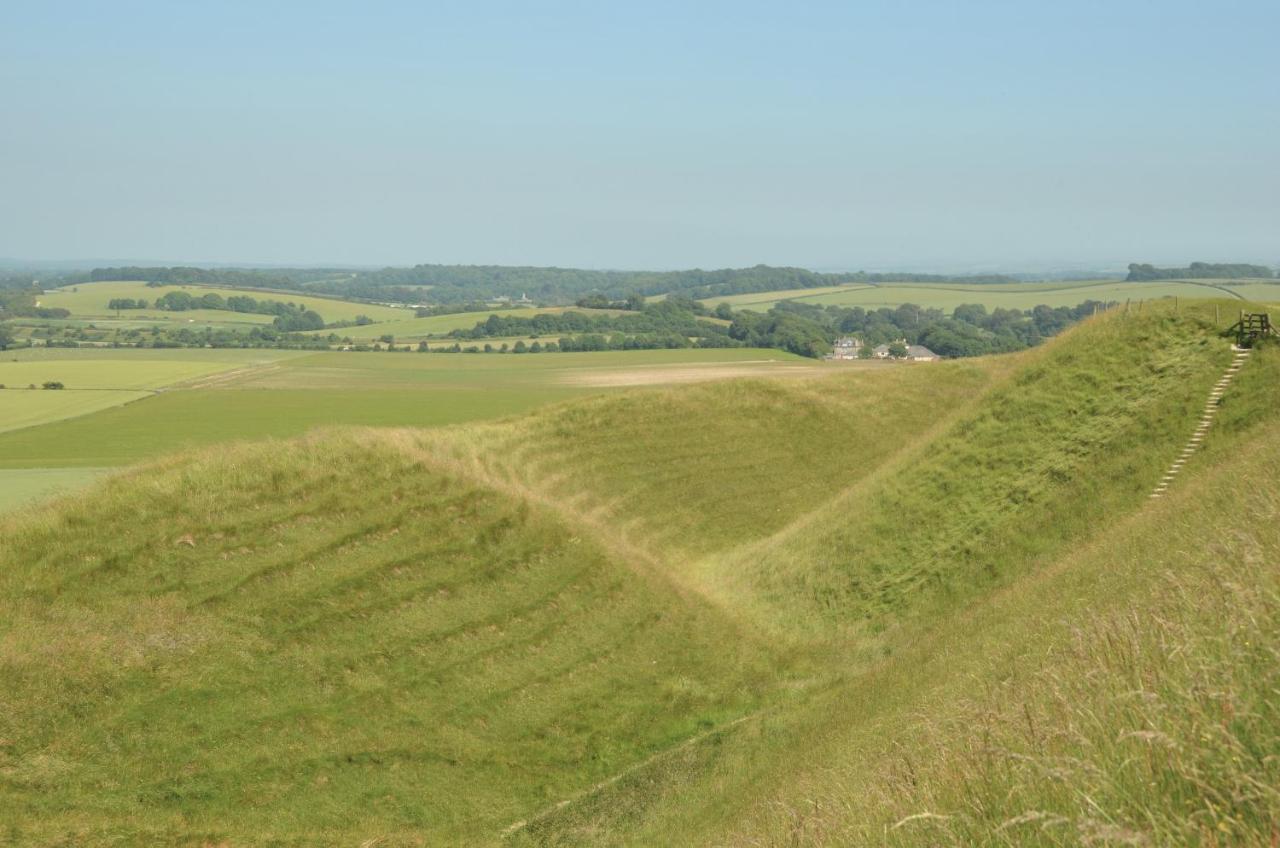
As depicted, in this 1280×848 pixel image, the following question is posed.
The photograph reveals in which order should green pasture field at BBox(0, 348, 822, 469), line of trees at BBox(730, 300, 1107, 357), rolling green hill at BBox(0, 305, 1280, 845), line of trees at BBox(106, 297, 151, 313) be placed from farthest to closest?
line of trees at BBox(106, 297, 151, 313) → line of trees at BBox(730, 300, 1107, 357) → green pasture field at BBox(0, 348, 822, 469) → rolling green hill at BBox(0, 305, 1280, 845)

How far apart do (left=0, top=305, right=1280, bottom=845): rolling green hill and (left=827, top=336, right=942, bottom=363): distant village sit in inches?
2323

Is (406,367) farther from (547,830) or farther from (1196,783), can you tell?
(1196,783)

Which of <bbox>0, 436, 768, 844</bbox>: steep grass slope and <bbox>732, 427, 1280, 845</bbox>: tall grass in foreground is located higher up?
<bbox>732, 427, 1280, 845</bbox>: tall grass in foreground

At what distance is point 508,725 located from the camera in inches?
910

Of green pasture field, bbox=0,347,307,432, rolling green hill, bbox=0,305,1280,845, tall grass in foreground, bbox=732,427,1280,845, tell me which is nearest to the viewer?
tall grass in foreground, bbox=732,427,1280,845

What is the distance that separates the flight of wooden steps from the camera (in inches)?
1176

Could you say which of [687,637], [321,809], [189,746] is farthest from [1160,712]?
[687,637]

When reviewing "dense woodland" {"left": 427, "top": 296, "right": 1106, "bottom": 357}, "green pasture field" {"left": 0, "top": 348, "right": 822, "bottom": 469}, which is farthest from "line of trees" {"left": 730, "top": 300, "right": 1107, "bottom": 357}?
"green pasture field" {"left": 0, "top": 348, "right": 822, "bottom": 469}

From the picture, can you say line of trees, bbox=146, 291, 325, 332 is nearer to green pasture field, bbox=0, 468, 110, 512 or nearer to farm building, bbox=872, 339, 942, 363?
farm building, bbox=872, 339, 942, 363

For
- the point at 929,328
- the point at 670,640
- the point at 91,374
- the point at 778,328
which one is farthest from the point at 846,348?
the point at 670,640

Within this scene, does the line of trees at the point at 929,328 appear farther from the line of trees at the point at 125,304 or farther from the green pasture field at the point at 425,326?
the line of trees at the point at 125,304

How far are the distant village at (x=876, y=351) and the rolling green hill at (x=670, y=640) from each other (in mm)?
59002

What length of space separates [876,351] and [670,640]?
86.3m

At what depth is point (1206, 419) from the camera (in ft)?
104
